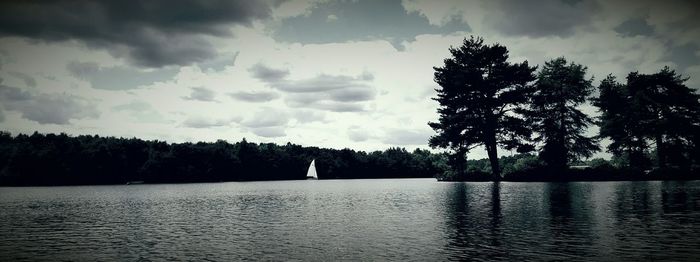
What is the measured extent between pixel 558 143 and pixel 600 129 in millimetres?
14370

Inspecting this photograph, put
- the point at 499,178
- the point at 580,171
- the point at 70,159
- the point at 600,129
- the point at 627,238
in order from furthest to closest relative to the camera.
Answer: the point at 70,159
the point at 600,129
the point at 499,178
the point at 580,171
the point at 627,238

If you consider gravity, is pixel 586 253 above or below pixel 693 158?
below

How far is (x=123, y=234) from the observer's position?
82.2 feet

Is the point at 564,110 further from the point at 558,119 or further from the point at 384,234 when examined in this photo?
the point at 384,234

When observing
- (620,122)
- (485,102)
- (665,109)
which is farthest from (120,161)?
(665,109)

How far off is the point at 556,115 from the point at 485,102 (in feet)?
40.1

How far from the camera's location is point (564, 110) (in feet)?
253

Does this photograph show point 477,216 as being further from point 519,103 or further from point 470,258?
point 519,103

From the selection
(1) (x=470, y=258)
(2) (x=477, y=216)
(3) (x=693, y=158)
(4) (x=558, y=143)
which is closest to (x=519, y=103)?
(4) (x=558, y=143)

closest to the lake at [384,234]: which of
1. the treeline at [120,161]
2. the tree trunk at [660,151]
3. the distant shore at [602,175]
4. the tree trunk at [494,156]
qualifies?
the distant shore at [602,175]

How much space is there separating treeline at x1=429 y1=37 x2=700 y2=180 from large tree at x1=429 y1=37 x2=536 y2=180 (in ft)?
0.53

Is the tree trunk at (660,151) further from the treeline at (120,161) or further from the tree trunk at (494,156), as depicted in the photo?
the treeline at (120,161)

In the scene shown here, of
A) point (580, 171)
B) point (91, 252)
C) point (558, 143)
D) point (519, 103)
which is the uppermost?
point (519, 103)

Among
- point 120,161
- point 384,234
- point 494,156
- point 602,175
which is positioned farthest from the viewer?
point 120,161
